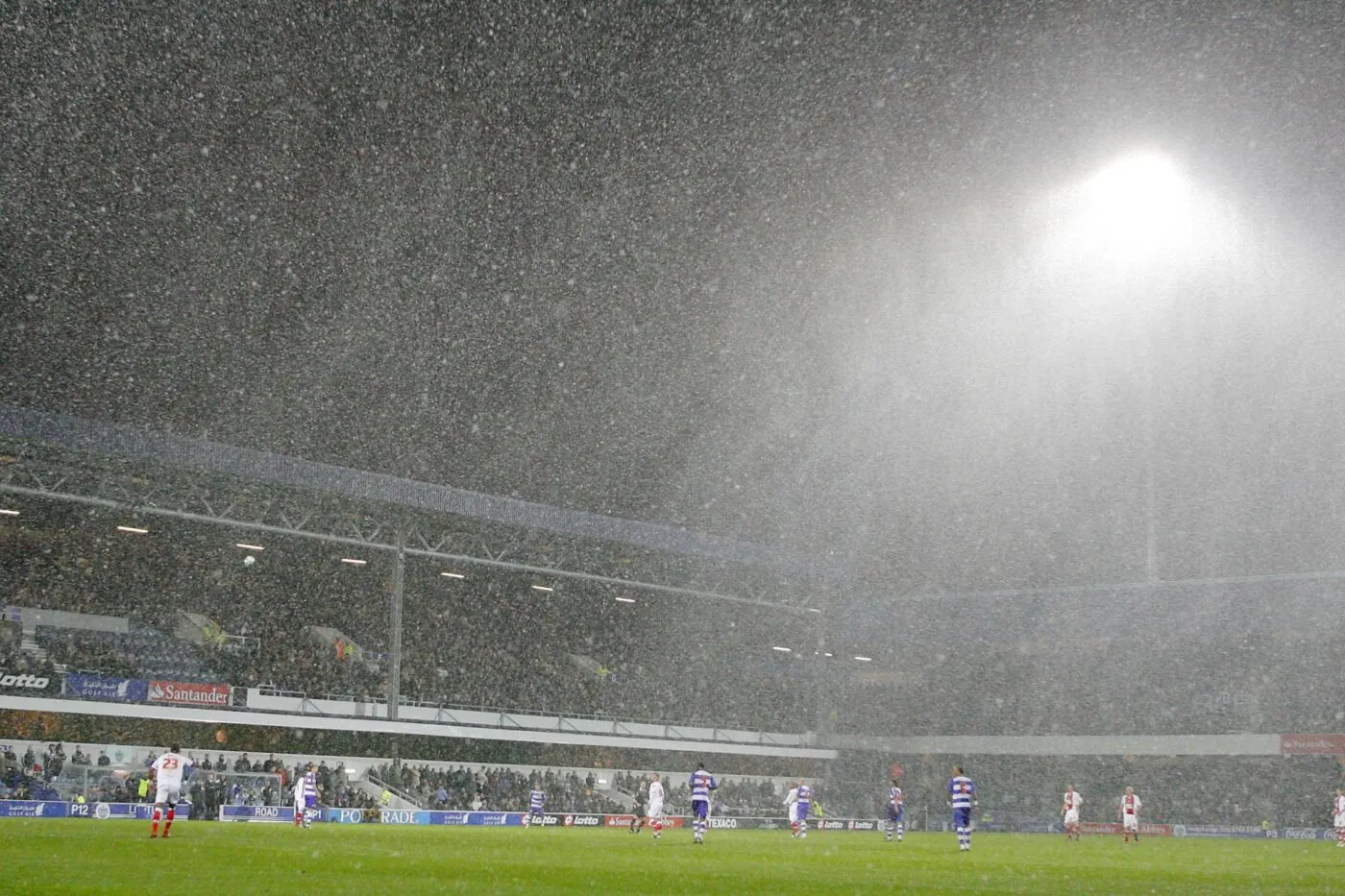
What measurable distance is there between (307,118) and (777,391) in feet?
51.9

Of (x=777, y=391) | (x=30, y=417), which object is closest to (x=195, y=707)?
(x=30, y=417)

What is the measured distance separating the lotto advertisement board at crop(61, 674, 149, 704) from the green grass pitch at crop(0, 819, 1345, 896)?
1388cm

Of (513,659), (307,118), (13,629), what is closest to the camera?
(307,118)

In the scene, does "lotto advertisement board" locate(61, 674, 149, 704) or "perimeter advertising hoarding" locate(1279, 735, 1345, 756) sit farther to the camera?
"perimeter advertising hoarding" locate(1279, 735, 1345, 756)

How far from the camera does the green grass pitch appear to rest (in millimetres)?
11117

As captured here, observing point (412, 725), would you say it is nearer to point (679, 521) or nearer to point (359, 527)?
point (359, 527)

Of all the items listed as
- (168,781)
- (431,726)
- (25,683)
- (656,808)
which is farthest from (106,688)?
(656,808)

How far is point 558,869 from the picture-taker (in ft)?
48.0

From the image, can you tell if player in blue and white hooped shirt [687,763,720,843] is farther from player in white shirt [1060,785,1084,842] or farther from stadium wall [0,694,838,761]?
stadium wall [0,694,838,761]

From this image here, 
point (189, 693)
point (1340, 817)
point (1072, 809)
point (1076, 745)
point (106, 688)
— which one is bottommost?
point (1072, 809)

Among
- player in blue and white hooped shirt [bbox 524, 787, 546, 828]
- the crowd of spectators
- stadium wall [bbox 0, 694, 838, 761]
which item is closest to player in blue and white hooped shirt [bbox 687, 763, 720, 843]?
player in blue and white hooped shirt [bbox 524, 787, 546, 828]

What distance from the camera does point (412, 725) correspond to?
139 ft

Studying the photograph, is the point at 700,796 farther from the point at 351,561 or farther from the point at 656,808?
the point at 351,561

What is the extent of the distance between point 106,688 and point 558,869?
2669cm
